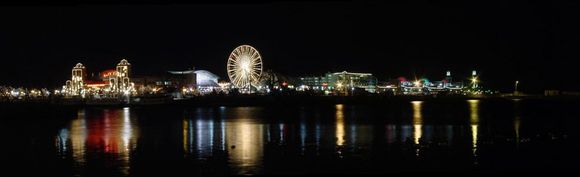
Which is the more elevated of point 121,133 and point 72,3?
point 72,3

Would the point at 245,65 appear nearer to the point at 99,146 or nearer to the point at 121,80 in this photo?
the point at 121,80

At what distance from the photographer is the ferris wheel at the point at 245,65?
198 ft

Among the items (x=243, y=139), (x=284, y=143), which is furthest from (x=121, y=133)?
(x=284, y=143)

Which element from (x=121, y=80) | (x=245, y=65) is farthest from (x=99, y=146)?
(x=121, y=80)

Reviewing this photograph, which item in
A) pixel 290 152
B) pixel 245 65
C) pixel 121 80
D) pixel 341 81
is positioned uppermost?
pixel 245 65

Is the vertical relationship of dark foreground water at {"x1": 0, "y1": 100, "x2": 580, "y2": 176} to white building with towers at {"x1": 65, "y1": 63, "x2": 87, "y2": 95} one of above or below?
below

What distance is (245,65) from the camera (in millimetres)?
61281

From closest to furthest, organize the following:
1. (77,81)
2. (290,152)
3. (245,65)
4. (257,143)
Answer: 1. (290,152)
2. (257,143)
3. (245,65)
4. (77,81)

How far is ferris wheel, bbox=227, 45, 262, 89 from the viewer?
198 feet

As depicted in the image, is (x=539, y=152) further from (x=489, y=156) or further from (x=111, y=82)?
(x=111, y=82)

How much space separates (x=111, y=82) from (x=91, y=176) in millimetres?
71521

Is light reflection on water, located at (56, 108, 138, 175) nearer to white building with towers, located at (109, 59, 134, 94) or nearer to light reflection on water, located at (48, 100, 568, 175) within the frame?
light reflection on water, located at (48, 100, 568, 175)

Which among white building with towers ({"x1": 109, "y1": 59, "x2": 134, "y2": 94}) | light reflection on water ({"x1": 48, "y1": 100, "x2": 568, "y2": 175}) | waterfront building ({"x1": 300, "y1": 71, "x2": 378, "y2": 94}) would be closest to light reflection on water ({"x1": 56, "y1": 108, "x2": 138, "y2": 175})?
light reflection on water ({"x1": 48, "y1": 100, "x2": 568, "y2": 175})

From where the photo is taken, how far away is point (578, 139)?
17.1 m
